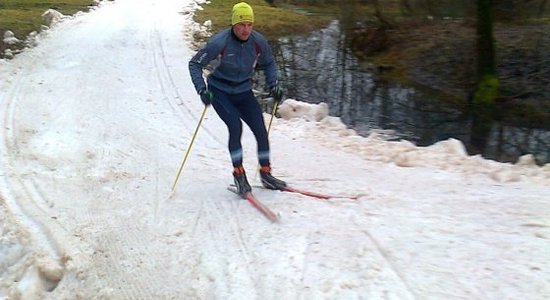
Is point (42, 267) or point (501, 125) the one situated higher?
point (42, 267)

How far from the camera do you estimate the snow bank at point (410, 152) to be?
841cm

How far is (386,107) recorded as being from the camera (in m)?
15.2

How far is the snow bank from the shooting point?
841 cm

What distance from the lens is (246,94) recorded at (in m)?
7.61

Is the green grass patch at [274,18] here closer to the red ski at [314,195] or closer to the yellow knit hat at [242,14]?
the red ski at [314,195]

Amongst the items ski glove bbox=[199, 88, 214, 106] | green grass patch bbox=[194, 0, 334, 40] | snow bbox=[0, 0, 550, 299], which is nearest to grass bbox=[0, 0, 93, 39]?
green grass patch bbox=[194, 0, 334, 40]

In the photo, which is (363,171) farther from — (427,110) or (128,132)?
(427,110)

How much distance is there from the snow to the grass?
28.7 feet

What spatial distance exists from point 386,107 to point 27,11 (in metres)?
14.7

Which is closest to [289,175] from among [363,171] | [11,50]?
[363,171]

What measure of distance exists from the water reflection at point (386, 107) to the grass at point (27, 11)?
764 cm

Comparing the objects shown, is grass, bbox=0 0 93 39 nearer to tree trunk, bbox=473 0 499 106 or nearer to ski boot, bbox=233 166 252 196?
tree trunk, bbox=473 0 499 106

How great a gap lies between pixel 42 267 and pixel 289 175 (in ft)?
11.5

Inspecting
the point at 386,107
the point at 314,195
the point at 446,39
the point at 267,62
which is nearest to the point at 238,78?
the point at 267,62
